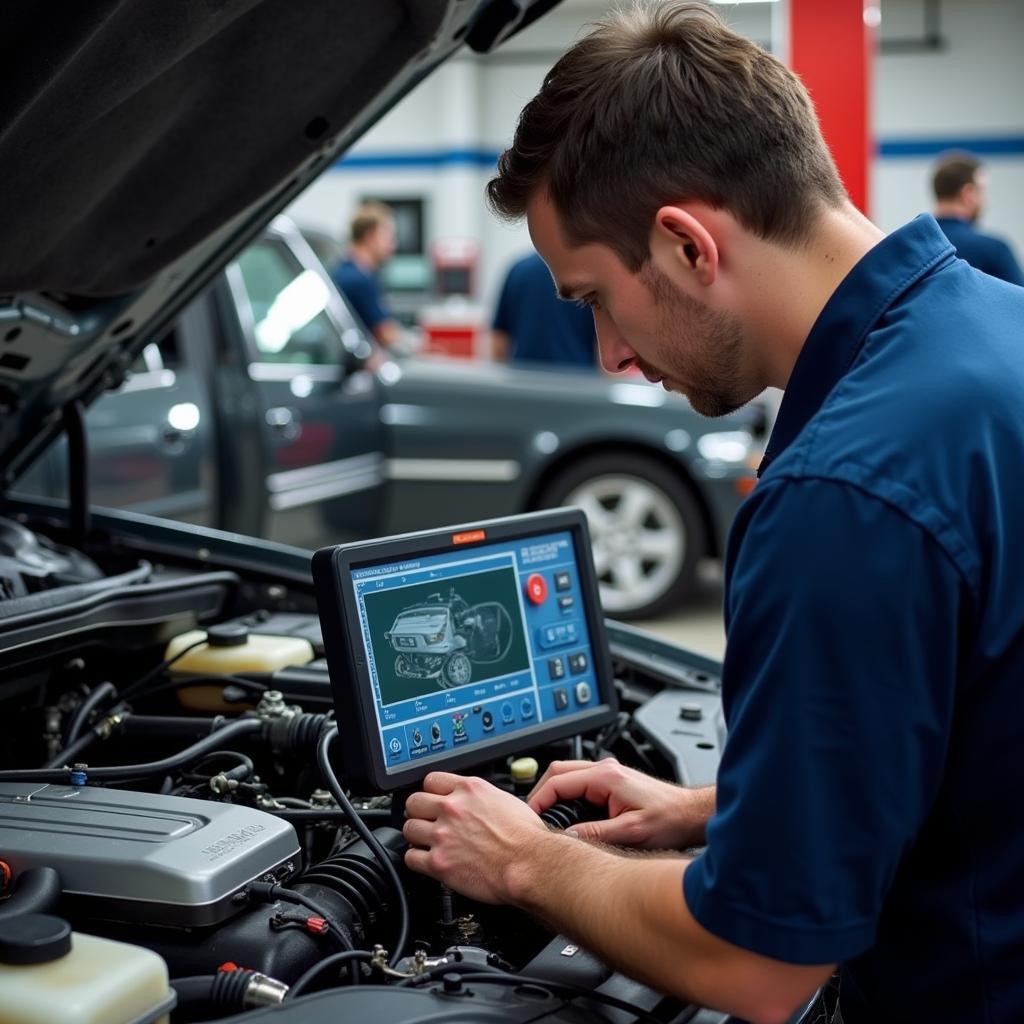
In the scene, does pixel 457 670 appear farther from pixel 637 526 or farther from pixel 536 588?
pixel 637 526

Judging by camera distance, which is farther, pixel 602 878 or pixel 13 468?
pixel 13 468

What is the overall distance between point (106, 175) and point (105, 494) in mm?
2099

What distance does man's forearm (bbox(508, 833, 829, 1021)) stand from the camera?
3.58 feet

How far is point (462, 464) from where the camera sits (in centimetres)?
529

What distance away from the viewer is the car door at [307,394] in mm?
4562

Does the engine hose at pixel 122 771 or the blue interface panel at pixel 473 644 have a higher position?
the blue interface panel at pixel 473 644

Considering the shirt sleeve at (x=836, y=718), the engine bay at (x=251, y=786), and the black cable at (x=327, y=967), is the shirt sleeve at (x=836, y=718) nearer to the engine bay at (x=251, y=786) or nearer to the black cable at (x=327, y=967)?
the engine bay at (x=251, y=786)

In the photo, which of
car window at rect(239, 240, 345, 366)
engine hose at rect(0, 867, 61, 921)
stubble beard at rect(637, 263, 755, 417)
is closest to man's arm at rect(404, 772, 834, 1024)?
engine hose at rect(0, 867, 61, 921)

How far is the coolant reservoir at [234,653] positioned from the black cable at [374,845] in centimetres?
38

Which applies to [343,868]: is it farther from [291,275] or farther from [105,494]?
→ [291,275]

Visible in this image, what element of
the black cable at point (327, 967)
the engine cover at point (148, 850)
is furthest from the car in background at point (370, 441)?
the black cable at point (327, 967)

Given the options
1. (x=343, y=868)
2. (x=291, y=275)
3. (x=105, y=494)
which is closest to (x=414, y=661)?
(x=343, y=868)

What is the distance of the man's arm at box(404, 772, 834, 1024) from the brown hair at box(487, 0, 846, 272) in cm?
57

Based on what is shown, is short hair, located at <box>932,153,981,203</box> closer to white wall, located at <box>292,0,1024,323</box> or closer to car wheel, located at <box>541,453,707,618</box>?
car wheel, located at <box>541,453,707,618</box>
